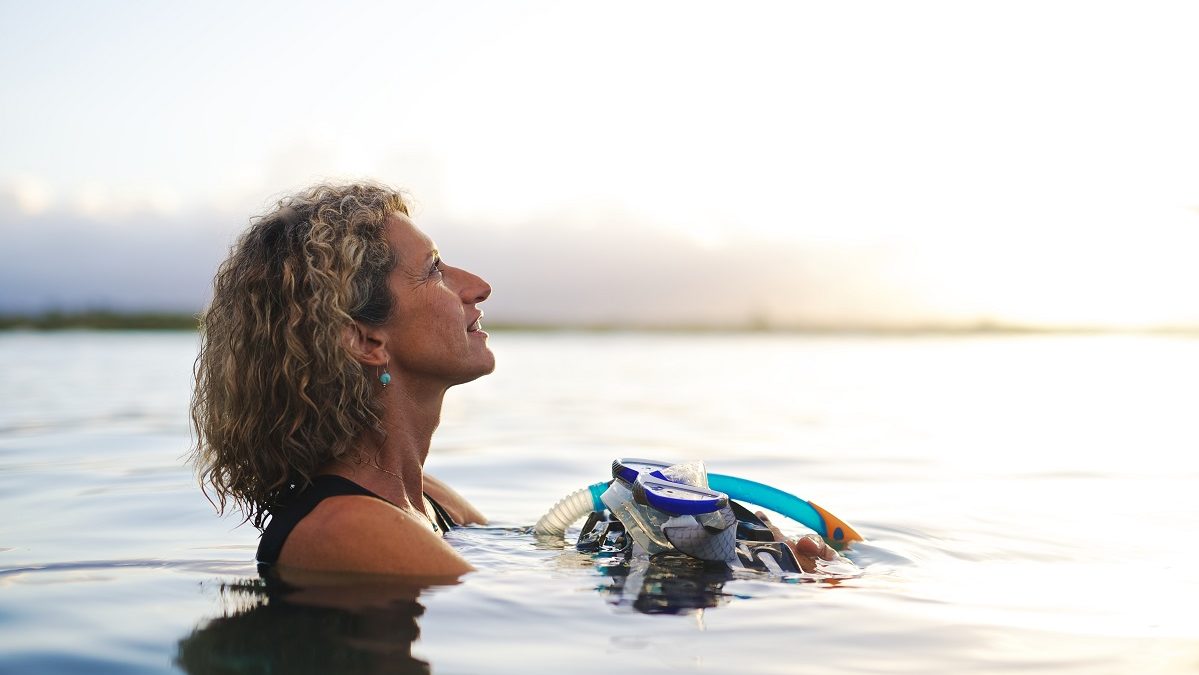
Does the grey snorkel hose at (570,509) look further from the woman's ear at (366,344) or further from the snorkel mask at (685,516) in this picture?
the woman's ear at (366,344)

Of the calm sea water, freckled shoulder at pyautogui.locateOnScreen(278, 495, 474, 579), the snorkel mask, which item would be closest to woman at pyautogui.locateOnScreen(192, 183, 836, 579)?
freckled shoulder at pyautogui.locateOnScreen(278, 495, 474, 579)

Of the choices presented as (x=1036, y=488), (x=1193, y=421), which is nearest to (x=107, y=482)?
(x=1036, y=488)

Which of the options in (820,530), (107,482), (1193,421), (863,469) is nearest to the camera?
(820,530)

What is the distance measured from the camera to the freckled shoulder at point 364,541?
365 cm

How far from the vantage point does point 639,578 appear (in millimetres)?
4008

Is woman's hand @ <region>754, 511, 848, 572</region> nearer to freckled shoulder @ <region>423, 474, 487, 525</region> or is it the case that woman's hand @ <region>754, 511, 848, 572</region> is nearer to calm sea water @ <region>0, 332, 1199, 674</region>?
calm sea water @ <region>0, 332, 1199, 674</region>

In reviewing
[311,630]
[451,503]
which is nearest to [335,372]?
[311,630]

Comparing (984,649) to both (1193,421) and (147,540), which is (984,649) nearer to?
(147,540)

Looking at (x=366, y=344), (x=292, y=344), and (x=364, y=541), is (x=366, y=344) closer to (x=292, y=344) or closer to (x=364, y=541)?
(x=292, y=344)

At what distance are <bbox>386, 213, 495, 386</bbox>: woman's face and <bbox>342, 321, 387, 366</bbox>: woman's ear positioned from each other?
0.17 ft

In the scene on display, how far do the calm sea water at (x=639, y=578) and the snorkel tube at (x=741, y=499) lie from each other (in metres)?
0.11

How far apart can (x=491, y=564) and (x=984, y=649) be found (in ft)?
6.11

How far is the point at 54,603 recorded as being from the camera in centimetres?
383

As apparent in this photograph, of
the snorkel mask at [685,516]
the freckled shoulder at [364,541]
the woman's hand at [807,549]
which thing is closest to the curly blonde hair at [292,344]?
the freckled shoulder at [364,541]
